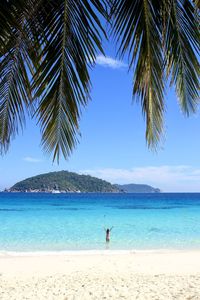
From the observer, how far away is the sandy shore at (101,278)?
7.38 meters

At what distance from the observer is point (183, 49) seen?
3385 millimetres

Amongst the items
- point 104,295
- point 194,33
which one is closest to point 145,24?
point 194,33

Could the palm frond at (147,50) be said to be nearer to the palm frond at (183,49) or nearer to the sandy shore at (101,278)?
the palm frond at (183,49)

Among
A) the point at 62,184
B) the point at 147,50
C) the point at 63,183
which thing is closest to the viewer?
the point at 147,50

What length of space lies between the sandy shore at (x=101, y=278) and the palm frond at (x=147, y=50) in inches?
174

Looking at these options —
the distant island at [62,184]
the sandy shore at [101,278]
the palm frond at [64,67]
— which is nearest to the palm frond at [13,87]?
the palm frond at [64,67]

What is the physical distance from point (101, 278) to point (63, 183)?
146969 mm

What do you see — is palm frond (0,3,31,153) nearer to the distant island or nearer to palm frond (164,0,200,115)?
palm frond (164,0,200,115)

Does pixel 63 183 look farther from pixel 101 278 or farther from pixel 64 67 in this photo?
pixel 64 67

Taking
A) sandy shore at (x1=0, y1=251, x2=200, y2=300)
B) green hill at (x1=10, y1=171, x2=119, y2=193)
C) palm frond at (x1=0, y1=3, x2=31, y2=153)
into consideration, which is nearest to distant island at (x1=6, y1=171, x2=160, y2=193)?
green hill at (x1=10, y1=171, x2=119, y2=193)

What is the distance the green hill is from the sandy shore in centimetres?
14014

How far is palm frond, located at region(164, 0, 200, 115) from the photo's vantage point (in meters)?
3.34

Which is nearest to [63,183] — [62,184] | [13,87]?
[62,184]

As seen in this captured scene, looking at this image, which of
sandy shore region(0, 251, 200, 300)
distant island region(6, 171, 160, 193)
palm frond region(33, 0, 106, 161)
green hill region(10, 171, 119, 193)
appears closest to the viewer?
palm frond region(33, 0, 106, 161)
